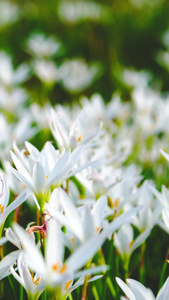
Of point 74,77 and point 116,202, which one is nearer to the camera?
point 116,202

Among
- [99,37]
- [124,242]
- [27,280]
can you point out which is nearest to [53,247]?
[27,280]

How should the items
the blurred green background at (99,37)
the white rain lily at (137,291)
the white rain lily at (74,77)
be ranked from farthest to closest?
the blurred green background at (99,37) < the white rain lily at (74,77) < the white rain lily at (137,291)

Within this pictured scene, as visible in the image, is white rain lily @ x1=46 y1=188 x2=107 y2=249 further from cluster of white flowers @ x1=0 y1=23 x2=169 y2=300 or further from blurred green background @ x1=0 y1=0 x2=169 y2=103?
blurred green background @ x1=0 y1=0 x2=169 y2=103

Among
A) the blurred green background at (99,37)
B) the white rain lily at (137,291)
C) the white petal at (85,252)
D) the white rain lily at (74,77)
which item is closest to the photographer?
the white petal at (85,252)

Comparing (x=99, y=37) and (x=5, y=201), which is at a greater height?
(x=99, y=37)

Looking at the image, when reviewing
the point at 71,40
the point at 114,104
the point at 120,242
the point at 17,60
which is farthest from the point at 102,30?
the point at 120,242

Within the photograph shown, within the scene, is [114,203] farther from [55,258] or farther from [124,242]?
[55,258]

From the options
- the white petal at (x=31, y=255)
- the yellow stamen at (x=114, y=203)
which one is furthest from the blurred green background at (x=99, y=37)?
the white petal at (x=31, y=255)

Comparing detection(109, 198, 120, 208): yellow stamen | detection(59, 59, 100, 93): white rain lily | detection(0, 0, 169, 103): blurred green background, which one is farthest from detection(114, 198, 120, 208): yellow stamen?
detection(0, 0, 169, 103): blurred green background

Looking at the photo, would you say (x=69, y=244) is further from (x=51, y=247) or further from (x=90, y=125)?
(x=90, y=125)

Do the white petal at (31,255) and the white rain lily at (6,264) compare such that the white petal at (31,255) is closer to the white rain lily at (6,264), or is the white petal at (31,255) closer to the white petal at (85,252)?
the white petal at (85,252)

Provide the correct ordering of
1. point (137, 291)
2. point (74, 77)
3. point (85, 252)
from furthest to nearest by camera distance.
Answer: point (74, 77)
point (137, 291)
point (85, 252)
